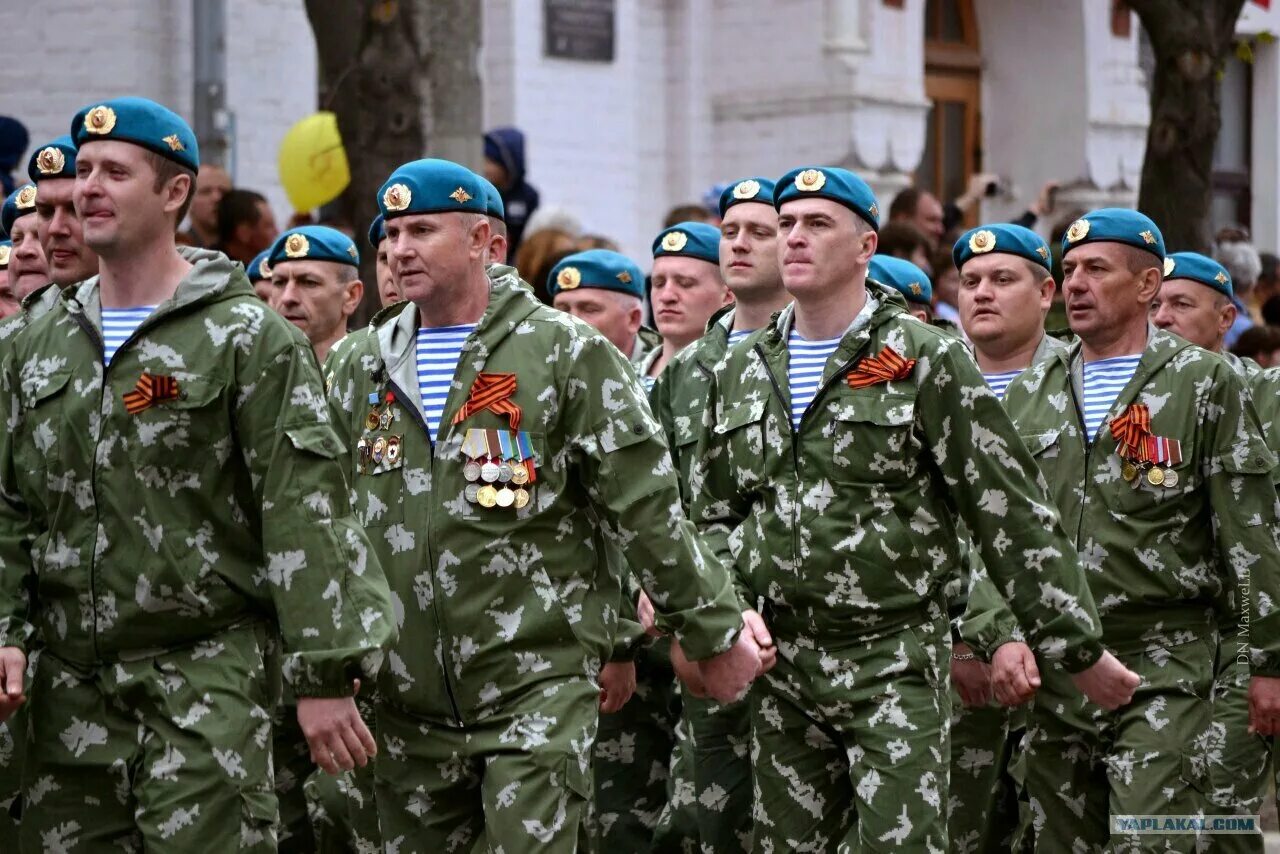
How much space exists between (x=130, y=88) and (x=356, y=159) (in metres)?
5.53

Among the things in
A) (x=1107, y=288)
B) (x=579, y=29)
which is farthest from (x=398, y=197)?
(x=579, y=29)

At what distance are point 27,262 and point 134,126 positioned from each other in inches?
107

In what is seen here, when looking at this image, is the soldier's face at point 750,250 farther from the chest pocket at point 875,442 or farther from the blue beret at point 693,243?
the chest pocket at point 875,442

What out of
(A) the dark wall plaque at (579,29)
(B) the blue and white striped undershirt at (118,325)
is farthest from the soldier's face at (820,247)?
(A) the dark wall plaque at (579,29)

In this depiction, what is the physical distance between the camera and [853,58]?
2077 cm

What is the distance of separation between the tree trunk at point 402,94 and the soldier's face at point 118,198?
17.0 ft

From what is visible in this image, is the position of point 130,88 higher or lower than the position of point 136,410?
higher

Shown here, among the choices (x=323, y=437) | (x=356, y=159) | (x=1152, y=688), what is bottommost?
(x=1152, y=688)

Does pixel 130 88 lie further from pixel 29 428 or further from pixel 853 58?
pixel 29 428

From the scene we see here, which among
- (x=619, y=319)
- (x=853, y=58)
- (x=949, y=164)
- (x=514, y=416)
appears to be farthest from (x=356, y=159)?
(x=949, y=164)

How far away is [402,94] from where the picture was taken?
1175 cm

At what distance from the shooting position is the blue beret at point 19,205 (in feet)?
30.3

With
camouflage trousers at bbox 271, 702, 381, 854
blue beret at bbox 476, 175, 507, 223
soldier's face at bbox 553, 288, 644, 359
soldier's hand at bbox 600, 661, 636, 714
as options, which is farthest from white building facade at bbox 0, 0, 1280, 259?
soldier's hand at bbox 600, 661, 636, 714

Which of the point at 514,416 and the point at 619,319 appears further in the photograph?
the point at 619,319
